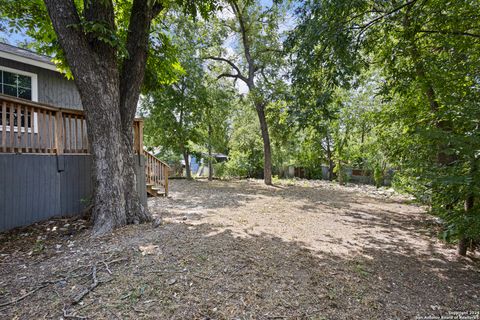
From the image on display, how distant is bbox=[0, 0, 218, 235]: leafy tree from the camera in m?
3.12

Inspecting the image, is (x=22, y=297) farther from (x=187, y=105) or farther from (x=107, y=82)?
(x=187, y=105)

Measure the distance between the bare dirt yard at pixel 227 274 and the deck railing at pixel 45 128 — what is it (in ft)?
4.15

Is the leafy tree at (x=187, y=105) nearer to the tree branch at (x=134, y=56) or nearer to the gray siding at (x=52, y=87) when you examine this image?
the gray siding at (x=52, y=87)

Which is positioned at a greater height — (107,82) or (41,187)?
(107,82)

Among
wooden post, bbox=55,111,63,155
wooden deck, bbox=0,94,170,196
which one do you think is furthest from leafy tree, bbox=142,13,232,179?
wooden post, bbox=55,111,63,155

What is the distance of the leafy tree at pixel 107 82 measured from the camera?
312cm

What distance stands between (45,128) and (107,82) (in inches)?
62.1

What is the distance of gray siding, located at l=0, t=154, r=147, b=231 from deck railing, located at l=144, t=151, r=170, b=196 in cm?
285

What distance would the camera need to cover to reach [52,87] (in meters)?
6.88

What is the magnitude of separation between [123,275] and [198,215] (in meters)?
2.67

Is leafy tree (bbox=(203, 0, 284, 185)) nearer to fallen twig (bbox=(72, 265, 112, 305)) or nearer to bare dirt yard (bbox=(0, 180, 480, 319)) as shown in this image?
bare dirt yard (bbox=(0, 180, 480, 319))

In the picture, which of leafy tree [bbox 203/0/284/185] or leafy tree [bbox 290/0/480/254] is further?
leafy tree [bbox 203/0/284/185]

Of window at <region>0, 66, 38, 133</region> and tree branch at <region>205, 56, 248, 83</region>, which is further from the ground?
tree branch at <region>205, 56, 248, 83</region>

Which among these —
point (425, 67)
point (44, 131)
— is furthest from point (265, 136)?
point (44, 131)
